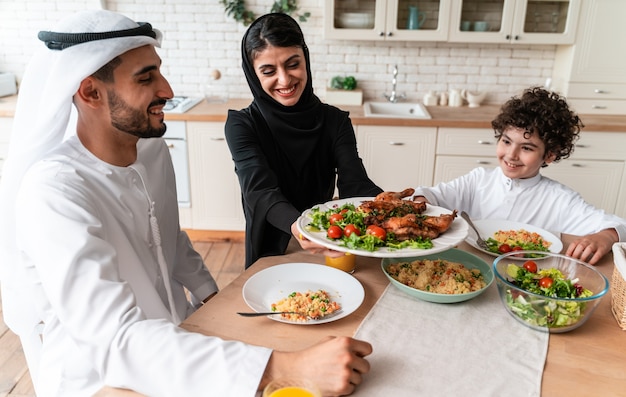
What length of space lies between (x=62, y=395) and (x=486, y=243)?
130cm

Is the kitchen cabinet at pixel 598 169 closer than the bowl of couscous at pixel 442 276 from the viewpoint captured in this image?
No

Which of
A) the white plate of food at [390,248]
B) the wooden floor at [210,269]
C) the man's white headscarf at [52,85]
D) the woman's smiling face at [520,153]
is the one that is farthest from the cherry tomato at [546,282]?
the wooden floor at [210,269]

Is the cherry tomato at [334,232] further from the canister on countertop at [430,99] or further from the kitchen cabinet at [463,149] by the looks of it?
the canister on countertop at [430,99]

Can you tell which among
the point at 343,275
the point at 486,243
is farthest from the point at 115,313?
the point at 486,243

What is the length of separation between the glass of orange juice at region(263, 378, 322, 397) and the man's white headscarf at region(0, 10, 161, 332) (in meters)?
0.87

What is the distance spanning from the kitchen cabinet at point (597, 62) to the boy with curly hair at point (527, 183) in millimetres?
1762

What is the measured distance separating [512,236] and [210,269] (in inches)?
92.9

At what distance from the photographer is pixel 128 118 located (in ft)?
4.48

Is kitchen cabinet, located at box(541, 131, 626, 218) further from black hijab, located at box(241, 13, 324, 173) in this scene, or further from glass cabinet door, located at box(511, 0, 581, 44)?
black hijab, located at box(241, 13, 324, 173)

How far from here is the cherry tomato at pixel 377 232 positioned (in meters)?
1.31

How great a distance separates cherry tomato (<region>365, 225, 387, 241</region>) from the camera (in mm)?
1308

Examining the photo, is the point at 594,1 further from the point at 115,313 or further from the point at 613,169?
the point at 115,313

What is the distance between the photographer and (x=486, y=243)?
1594 mm

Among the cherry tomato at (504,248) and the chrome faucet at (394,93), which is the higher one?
the chrome faucet at (394,93)
